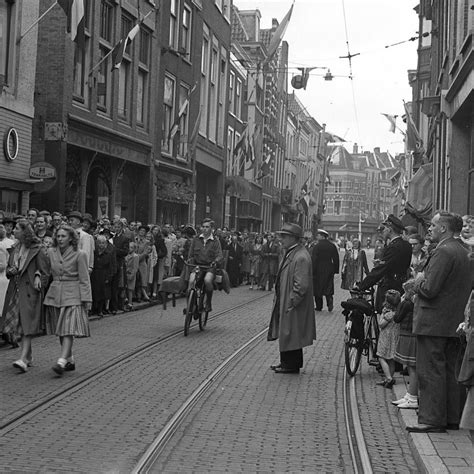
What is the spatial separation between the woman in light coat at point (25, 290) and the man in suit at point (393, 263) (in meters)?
3.73

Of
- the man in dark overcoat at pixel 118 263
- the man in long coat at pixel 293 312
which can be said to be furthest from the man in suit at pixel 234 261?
the man in long coat at pixel 293 312

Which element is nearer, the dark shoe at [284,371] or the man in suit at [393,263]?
the man in suit at [393,263]

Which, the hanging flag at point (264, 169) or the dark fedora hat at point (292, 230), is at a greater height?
the hanging flag at point (264, 169)

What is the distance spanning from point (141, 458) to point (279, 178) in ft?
182

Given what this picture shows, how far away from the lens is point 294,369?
34.1ft

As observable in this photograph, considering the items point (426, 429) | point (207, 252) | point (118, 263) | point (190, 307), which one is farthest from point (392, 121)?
point (426, 429)

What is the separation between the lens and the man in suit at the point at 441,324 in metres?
7.07

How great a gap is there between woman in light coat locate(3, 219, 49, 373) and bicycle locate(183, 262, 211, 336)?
13.2 ft

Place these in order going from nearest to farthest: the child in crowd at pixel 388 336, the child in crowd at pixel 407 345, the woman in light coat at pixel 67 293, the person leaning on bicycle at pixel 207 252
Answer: the child in crowd at pixel 407 345
the child in crowd at pixel 388 336
the woman in light coat at pixel 67 293
the person leaning on bicycle at pixel 207 252

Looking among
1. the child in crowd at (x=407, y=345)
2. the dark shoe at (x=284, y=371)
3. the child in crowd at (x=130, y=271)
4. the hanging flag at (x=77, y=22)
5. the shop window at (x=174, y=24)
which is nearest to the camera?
the child in crowd at (x=407, y=345)

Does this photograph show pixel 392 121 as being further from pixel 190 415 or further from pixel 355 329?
pixel 190 415

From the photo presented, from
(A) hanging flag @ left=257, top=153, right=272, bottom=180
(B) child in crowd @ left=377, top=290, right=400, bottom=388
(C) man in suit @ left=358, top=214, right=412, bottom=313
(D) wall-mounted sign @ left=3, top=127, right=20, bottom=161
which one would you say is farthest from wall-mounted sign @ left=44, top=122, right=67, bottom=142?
(A) hanging flag @ left=257, top=153, right=272, bottom=180

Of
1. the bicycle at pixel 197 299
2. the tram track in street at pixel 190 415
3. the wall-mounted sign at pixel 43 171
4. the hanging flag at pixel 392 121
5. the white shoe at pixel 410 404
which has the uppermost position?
the hanging flag at pixel 392 121

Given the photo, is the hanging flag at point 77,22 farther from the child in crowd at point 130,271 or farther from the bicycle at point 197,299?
the bicycle at point 197,299
